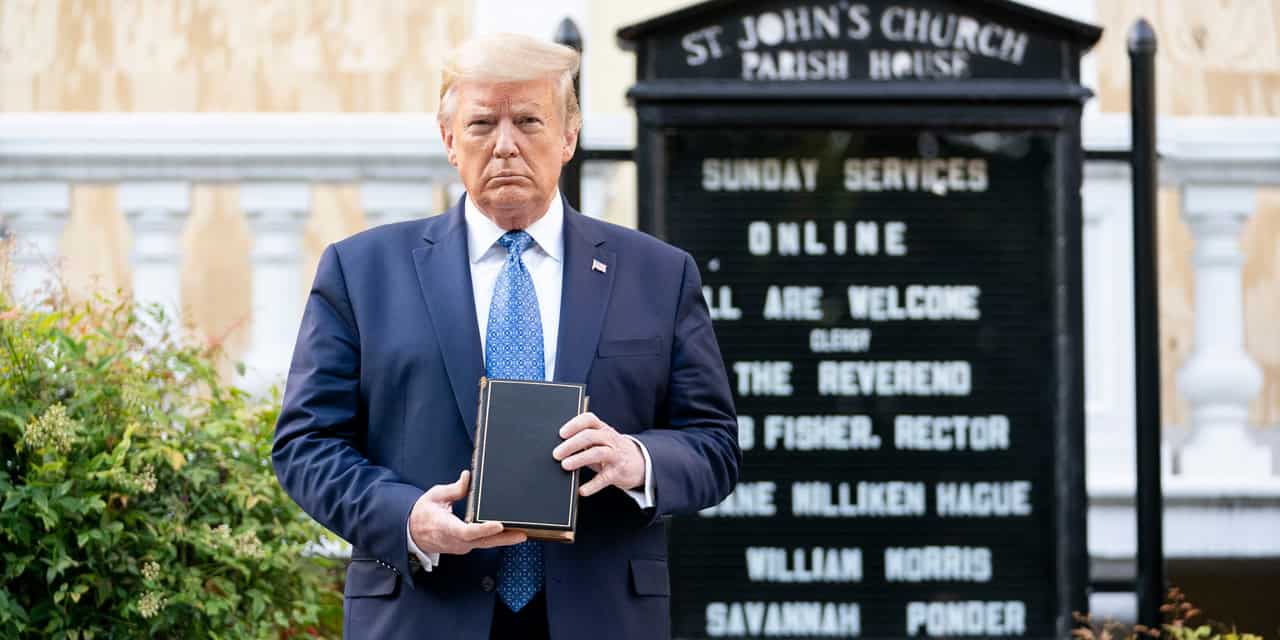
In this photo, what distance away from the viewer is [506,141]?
2307mm

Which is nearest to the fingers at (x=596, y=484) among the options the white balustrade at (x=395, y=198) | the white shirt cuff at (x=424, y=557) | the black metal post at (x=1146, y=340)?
the white shirt cuff at (x=424, y=557)

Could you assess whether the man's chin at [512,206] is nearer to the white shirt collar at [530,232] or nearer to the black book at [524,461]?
the white shirt collar at [530,232]

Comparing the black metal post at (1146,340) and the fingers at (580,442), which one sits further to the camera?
the black metal post at (1146,340)

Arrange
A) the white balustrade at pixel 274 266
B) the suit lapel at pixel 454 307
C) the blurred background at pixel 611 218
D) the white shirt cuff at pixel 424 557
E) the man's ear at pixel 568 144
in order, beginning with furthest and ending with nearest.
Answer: the white balustrade at pixel 274 266
the blurred background at pixel 611 218
the man's ear at pixel 568 144
the suit lapel at pixel 454 307
the white shirt cuff at pixel 424 557

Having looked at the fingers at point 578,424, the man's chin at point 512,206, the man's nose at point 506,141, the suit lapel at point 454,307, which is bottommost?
the fingers at point 578,424

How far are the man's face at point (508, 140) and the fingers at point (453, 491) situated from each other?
1.31 feet

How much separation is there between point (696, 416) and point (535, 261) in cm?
31

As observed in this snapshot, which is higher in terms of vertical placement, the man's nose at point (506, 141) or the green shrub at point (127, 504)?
the man's nose at point (506, 141)

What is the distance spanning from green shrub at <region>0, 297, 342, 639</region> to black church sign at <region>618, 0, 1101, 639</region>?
99 centimetres

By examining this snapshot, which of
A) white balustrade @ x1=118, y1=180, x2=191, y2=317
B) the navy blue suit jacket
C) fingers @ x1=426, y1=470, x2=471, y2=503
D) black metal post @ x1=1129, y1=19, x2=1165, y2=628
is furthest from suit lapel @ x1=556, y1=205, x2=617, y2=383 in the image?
white balustrade @ x1=118, y1=180, x2=191, y2=317

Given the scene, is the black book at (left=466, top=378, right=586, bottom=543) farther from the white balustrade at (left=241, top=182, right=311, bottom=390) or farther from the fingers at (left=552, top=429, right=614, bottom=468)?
the white balustrade at (left=241, top=182, right=311, bottom=390)

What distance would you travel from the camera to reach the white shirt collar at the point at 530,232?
2.43 m

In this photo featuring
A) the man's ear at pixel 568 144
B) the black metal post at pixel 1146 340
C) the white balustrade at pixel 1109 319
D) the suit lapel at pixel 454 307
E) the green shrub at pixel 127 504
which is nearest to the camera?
the suit lapel at pixel 454 307

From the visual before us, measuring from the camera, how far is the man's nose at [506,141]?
2.30 metres
